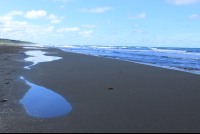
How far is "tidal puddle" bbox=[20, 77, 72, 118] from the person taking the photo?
329 centimetres

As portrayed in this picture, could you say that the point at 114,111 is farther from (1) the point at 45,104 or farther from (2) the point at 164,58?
(2) the point at 164,58

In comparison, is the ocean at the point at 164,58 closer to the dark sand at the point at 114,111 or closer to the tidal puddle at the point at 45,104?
the dark sand at the point at 114,111

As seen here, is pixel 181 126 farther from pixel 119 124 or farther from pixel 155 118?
pixel 119 124

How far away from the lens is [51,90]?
5.00m

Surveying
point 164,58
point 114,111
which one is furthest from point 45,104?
point 164,58

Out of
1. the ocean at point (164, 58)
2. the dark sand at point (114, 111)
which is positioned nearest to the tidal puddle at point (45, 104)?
the dark sand at point (114, 111)

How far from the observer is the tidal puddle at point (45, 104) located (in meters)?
3.29

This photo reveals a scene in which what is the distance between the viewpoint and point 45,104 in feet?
12.5

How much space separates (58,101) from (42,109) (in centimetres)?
58

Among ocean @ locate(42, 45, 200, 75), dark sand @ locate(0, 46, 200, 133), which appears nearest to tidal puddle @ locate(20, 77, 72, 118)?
dark sand @ locate(0, 46, 200, 133)

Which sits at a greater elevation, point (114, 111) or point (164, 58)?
point (164, 58)

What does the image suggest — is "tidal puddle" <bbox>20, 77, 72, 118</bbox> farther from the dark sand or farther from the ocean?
the ocean

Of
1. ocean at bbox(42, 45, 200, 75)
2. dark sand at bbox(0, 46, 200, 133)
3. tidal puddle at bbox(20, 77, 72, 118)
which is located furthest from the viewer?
ocean at bbox(42, 45, 200, 75)

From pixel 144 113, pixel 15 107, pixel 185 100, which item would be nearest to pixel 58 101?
pixel 15 107
